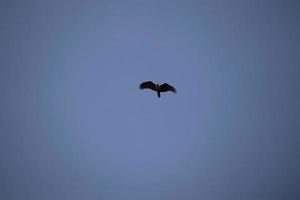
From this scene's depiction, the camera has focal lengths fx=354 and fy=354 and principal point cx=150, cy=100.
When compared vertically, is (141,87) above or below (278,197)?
above

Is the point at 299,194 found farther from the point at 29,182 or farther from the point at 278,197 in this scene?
the point at 29,182

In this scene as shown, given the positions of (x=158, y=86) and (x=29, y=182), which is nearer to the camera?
(x=158, y=86)

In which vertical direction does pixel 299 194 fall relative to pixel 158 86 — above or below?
below

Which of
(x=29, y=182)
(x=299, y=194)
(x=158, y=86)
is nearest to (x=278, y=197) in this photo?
(x=299, y=194)

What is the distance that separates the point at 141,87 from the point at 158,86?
1.53ft

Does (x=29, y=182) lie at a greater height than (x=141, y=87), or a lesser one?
lesser

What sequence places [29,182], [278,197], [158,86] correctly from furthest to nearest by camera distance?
[278,197], [29,182], [158,86]

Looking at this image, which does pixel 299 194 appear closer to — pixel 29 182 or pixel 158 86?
pixel 158 86

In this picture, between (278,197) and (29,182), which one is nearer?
(29,182)

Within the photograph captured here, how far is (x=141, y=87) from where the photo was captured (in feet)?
31.7

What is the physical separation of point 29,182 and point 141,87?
224 inches

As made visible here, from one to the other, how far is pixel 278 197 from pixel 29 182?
944cm

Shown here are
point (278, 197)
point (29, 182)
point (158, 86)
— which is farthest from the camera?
point (278, 197)

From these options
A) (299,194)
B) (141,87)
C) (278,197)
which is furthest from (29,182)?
(299,194)
